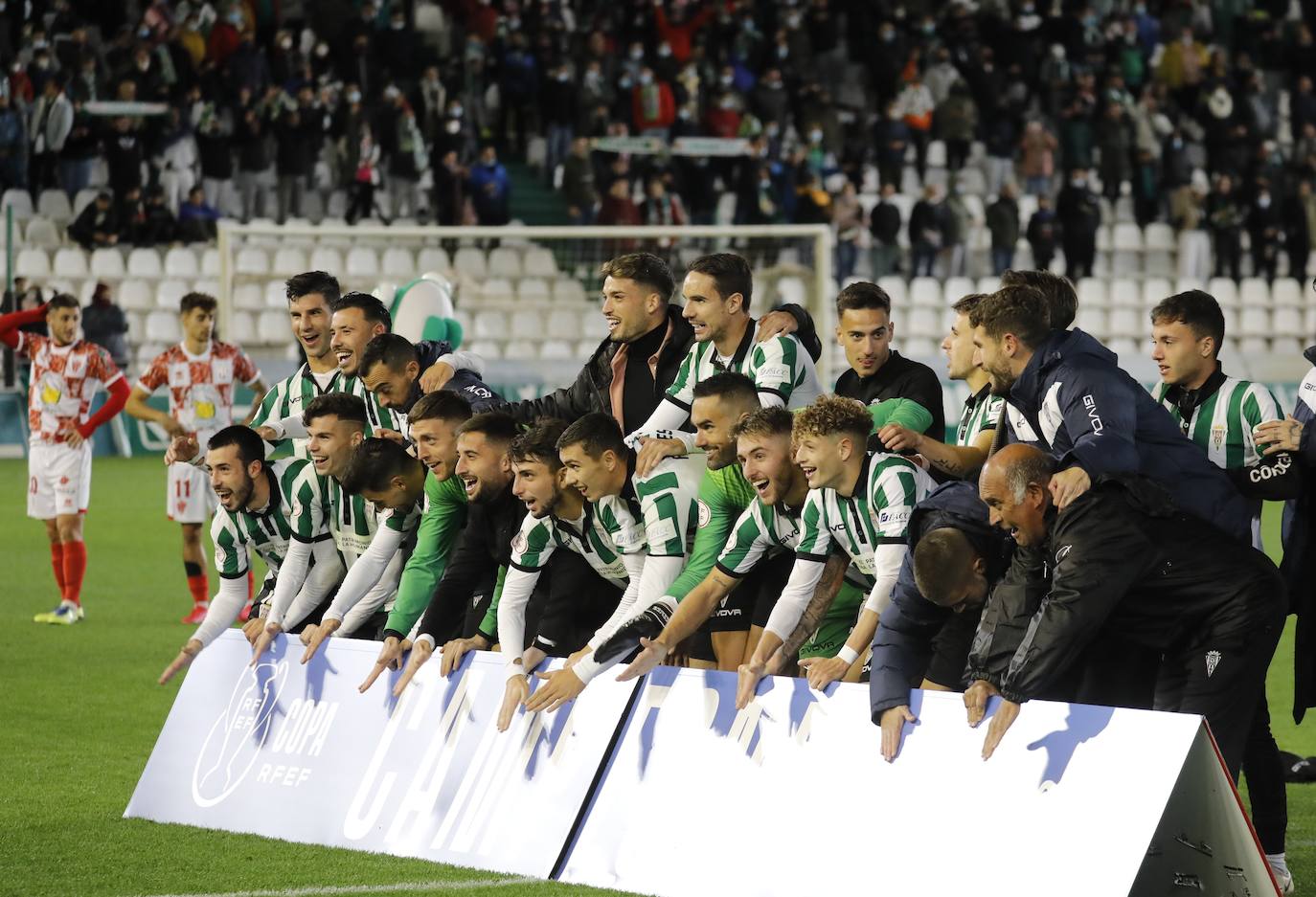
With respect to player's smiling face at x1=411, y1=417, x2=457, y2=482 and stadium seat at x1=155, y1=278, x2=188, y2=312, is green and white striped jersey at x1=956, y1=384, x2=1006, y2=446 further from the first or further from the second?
stadium seat at x1=155, y1=278, x2=188, y2=312

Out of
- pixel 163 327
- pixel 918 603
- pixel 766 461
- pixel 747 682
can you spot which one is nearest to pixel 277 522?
pixel 766 461

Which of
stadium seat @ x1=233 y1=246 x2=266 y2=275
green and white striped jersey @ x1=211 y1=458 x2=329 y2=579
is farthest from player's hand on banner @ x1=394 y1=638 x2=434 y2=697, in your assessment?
stadium seat @ x1=233 y1=246 x2=266 y2=275

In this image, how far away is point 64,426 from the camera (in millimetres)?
12297

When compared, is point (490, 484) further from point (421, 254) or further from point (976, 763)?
point (421, 254)

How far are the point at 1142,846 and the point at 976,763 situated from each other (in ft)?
1.86

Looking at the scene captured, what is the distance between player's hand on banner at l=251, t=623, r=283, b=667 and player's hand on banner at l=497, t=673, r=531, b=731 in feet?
4.03

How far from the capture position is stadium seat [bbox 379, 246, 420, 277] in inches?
878

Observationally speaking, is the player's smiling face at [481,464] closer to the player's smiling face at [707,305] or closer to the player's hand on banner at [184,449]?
the player's smiling face at [707,305]

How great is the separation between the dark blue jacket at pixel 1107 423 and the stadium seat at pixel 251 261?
53.5 feet

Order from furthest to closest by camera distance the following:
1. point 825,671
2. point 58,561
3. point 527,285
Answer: point 527,285, point 58,561, point 825,671

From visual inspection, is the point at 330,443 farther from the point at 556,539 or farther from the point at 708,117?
the point at 708,117

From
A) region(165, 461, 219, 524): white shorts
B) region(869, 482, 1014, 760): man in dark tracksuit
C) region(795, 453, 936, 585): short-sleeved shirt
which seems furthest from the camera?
region(165, 461, 219, 524): white shorts

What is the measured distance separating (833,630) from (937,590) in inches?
55.1

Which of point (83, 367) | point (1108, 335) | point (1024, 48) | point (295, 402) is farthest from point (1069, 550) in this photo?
point (1024, 48)
